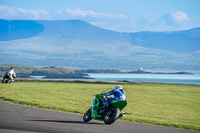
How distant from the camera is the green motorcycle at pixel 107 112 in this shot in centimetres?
1723

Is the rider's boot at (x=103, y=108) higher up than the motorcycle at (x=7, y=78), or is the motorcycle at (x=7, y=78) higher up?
the motorcycle at (x=7, y=78)

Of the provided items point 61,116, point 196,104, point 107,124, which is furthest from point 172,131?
point 196,104

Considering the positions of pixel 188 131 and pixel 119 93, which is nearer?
pixel 188 131

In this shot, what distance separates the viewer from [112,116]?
56.6 ft

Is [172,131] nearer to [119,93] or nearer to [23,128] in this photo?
[119,93]

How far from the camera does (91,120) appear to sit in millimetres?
19203

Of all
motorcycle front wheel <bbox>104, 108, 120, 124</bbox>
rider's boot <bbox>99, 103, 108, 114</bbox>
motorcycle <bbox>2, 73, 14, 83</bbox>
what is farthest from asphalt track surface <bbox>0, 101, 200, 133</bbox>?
motorcycle <bbox>2, 73, 14, 83</bbox>

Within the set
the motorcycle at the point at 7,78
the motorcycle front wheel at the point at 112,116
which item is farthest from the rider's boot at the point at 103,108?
the motorcycle at the point at 7,78

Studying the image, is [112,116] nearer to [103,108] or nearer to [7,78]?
[103,108]

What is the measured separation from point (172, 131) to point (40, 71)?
182230 mm

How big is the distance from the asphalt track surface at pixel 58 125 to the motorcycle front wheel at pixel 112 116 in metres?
0.25

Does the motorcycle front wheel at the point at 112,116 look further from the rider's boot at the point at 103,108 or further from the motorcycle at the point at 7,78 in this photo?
the motorcycle at the point at 7,78

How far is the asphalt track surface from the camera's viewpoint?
1543 cm

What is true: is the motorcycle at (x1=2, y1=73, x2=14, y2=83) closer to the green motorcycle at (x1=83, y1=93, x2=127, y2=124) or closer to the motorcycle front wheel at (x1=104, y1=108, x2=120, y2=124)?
the green motorcycle at (x1=83, y1=93, x2=127, y2=124)
